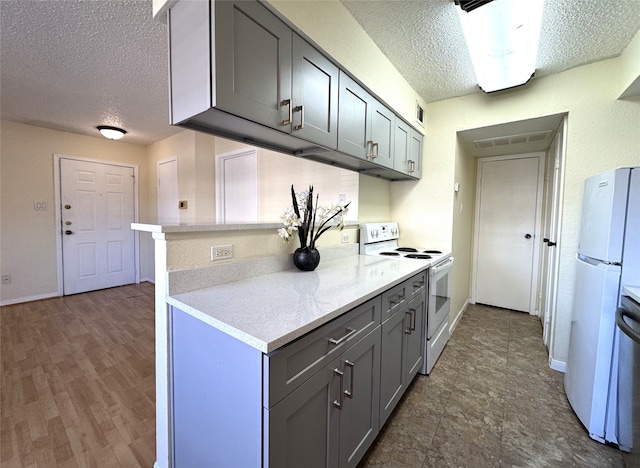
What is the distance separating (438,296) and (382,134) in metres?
1.37

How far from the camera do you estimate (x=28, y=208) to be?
367 centimetres

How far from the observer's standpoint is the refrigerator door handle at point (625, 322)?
115 cm

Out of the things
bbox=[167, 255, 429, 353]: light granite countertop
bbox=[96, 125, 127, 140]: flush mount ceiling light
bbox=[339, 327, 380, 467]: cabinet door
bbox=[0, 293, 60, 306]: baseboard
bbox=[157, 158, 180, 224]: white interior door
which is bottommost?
bbox=[0, 293, 60, 306]: baseboard

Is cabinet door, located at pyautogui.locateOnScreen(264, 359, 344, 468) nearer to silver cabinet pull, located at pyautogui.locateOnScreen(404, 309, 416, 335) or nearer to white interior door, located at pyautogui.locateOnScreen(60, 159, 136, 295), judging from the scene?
silver cabinet pull, located at pyautogui.locateOnScreen(404, 309, 416, 335)

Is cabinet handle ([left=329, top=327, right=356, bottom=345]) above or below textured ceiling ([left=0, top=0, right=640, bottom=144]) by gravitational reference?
below

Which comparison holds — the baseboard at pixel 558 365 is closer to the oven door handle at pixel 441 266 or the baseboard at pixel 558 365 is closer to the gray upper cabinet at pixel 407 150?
the oven door handle at pixel 441 266

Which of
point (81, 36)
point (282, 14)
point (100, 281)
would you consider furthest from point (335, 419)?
point (100, 281)

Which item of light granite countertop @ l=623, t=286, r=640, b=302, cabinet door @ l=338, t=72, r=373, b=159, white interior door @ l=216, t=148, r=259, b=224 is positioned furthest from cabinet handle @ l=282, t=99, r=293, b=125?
white interior door @ l=216, t=148, r=259, b=224

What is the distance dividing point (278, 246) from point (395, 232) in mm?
1569

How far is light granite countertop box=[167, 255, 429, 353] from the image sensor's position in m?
0.83

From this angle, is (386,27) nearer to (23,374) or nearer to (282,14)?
(282,14)

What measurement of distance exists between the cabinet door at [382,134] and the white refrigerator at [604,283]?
1.25 metres

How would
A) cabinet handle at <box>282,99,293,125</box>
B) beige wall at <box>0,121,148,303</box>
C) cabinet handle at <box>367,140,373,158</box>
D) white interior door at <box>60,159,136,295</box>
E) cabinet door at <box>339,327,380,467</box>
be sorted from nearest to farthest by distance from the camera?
cabinet door at <box>339,327,380,467</box>, cabinet handle at <box>282,99,293,125</box>, cabinet handle at <box>367,140,373,158</box>, beige wall at <box>0,121,148,303</box>, white interior door at <box>60,159,136,295</box>

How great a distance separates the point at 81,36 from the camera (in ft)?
6.31
